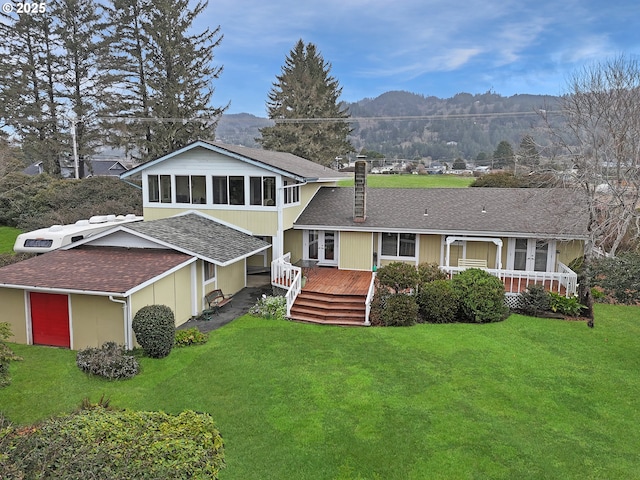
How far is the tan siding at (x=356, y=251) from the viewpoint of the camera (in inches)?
832

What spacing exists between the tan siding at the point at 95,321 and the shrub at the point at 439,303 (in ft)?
32.8

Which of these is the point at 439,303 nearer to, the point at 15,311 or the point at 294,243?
the point at 294,243

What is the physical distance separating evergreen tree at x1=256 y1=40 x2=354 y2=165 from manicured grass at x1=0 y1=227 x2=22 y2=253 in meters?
25.0

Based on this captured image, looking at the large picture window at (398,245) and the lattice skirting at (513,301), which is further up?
the large picture window at (398,245)

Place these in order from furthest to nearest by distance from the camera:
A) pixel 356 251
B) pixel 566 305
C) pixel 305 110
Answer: pixel 305 110 → pixel 356 251 → pixel 566 305

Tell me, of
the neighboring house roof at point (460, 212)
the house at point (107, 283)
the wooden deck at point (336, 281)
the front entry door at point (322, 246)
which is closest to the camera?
the house at point (107, 283)

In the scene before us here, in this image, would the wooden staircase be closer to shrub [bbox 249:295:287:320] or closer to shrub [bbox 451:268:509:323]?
shrub [bbox 249:295:287:320]

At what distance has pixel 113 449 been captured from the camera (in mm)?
5004

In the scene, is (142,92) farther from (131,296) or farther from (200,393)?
(200,393)

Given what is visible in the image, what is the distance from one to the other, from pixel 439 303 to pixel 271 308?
20.0 feet

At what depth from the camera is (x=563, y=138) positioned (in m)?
18.6

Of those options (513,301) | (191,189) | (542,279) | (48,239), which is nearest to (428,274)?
(513,301)

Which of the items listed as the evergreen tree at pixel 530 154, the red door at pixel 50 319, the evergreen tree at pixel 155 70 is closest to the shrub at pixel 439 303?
the evergreen tree at pixel 530 154

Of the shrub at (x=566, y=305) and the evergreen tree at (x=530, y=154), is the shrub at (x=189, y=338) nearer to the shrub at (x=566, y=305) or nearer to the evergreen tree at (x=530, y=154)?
the shrub at (x=566, y=305)
